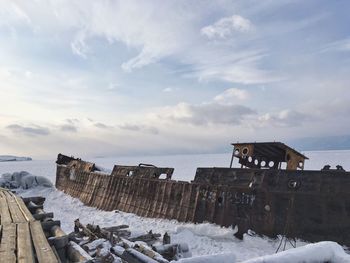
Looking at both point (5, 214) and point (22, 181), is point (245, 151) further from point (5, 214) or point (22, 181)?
point (22, 181)

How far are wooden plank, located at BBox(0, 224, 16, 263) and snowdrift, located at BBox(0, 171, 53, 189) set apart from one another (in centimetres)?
2941

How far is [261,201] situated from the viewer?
1367 cm

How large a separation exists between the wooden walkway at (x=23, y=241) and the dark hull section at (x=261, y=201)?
7.66 metres

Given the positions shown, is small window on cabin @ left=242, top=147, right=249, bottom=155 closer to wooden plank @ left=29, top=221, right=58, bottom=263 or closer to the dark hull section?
the dark hull section

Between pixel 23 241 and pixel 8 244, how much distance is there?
0.89ft

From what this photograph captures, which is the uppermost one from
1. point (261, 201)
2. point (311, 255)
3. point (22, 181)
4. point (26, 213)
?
point (261, 201)

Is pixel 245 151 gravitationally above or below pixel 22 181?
above

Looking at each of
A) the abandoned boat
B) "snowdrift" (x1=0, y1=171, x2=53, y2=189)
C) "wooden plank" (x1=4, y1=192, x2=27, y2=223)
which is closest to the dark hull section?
the abandoned boat

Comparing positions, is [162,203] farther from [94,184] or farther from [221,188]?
[94,184]

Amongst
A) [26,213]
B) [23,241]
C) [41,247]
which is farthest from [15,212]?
[41,247]

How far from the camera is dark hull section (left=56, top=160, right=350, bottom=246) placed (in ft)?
40.2

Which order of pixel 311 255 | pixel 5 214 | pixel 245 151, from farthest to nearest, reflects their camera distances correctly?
pixel 245 151, pixel 5 214, pixel 311 255

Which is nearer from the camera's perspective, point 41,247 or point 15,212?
point 41,247

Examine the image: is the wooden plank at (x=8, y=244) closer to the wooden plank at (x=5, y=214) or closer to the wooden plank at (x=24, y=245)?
the wooden plank at (x=24, y=245)
